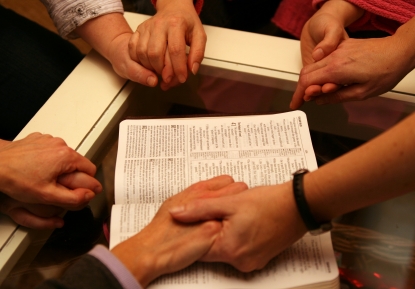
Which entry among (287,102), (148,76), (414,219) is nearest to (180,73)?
(148,76)

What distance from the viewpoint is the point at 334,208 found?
414mm

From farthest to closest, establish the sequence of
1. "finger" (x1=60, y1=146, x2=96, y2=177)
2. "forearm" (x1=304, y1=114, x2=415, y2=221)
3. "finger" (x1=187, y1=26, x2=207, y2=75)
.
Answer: "finger" (x1=187, y1=26, x2=207, y2=75) < "finger" (x1=60, y1=146, x2=96, y2=177) < "forearm" (x1=304, y1=114, x2=415, y2=221)

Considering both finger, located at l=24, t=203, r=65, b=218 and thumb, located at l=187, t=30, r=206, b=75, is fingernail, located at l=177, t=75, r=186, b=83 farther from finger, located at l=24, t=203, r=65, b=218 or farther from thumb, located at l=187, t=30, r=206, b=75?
finger, located at l=24, t=203, r=65, b=218

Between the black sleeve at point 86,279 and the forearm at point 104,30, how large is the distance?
1.11 feet

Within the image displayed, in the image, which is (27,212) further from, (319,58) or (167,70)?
(319,58)

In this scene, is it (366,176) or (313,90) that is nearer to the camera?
(366,176)

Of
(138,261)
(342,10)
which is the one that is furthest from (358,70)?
(138,261)

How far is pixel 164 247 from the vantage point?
16.7 inches

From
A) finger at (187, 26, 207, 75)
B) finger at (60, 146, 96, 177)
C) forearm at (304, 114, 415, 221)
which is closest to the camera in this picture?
forearm at (304, 114, 415, 221)

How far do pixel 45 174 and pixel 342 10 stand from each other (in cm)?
51

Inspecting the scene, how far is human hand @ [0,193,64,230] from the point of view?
18.5 inches

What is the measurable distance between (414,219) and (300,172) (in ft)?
0.69

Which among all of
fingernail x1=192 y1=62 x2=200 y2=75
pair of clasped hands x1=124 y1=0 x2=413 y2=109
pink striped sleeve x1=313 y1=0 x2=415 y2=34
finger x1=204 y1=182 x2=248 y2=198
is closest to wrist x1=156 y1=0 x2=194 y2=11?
pair of clasped hands x1=124 y1=0 x2=413 y2=109

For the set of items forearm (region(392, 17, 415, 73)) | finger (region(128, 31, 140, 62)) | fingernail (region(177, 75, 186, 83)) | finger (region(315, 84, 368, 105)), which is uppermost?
finger (region(128, 31, 140, 62))
